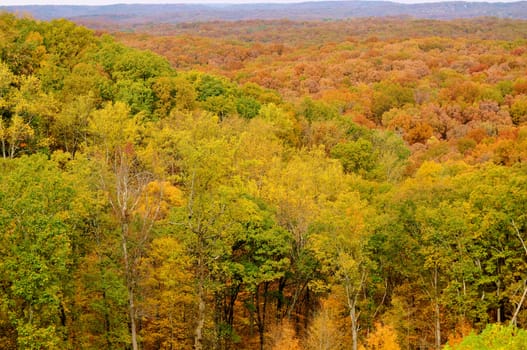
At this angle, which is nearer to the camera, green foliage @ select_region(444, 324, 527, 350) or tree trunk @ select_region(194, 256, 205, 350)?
green foliage @ select_region(444, 324, 527, 350)

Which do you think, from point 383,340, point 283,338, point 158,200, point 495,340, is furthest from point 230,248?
point 495,340

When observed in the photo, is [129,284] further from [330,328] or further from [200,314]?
[330,328]

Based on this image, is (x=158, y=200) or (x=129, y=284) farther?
(x=158, y=200)

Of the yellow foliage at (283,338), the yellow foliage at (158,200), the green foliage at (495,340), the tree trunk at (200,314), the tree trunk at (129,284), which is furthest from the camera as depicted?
the yellow foliage at (158,200)

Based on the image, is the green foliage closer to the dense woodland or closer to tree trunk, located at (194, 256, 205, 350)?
the dense woodland

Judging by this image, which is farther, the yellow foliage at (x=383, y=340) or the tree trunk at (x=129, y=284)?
the yellow foliage at (x=383, y=340)

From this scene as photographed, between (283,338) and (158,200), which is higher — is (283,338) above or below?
below

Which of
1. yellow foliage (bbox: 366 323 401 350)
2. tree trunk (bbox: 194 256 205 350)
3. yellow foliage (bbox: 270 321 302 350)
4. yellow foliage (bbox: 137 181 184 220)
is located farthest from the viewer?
yellow foliage (bbox: 137 181 184 220)

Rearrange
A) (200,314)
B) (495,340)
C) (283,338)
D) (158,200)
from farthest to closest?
1. (158,200)
2. (283,338)
3. (200,314)
4. (495,340)

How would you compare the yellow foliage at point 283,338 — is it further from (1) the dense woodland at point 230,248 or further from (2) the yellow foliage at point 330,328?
(2) the yellow foliage at point 330,328

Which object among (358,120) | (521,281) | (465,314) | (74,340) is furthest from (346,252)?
(358,120)

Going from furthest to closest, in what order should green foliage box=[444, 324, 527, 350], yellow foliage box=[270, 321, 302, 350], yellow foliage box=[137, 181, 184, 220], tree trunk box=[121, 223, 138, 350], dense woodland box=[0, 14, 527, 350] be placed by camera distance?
yellow foliage box=[137, 181, 184, 220]
yellow foliage box=[270, 321, 302, 350]
tree trunk box=[121, 223, 138, 350]
dense woodland box=[0, 14, 527, 350]
green foliage box=[444, 324, 527, 350]

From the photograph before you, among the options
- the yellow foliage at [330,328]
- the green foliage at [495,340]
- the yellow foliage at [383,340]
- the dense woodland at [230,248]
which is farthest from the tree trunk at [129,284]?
the green foliage at [495,340]

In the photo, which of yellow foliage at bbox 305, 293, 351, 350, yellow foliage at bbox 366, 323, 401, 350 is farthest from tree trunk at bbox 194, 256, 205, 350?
yellow foliage at bbox 366, 323, 401, 350
